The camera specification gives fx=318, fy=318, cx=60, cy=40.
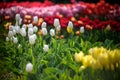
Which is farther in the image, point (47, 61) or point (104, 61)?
point (47, 61)

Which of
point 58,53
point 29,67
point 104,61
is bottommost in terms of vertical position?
point 58,53

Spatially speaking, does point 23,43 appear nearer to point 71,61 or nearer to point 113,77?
point 71,61

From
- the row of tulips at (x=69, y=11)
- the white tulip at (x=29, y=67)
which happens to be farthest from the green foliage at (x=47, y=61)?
the row of tulips at (x=69, y=11)

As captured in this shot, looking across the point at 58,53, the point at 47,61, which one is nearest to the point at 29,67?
the point at 47,61

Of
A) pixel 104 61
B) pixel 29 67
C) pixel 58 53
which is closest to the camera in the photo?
pixel 104 61

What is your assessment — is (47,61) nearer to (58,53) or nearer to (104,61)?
(58,53)

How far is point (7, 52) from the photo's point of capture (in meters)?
5.00

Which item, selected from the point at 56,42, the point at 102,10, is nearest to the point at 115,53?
the point at 56,42

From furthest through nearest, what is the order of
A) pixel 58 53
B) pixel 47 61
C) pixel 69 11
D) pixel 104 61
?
pixel 69 11, pixel 58 53, pixel 47 61, pixel 104 61

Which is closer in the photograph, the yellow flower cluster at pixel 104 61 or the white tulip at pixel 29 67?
the yellow flower cluster at pixel 104 61

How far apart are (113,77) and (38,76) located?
988mm

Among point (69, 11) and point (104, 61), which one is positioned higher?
point (104, 61)

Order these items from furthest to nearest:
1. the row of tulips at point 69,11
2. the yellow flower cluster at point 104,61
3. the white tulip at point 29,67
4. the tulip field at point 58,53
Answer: the row of tulips at point 69,11 → the white tulip at point 29,67 → the tulip field at point 58,53 → the yellow flower cluster at point 104,61

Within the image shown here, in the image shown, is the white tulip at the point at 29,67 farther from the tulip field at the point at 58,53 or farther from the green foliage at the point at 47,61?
the green foliage at the point at 47,61
